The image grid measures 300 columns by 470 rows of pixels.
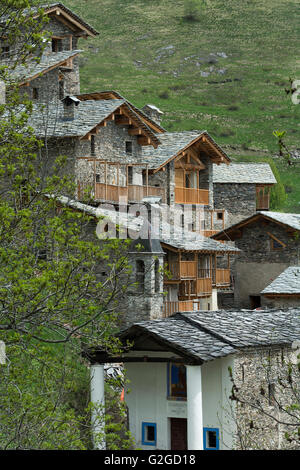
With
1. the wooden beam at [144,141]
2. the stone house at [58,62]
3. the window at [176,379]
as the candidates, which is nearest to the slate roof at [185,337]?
the window at [176,379]

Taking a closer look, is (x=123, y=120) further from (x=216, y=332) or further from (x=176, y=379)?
(x=216, y=332)

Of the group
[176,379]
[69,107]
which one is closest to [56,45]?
[69,107]

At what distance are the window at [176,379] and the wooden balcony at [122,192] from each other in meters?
12.8

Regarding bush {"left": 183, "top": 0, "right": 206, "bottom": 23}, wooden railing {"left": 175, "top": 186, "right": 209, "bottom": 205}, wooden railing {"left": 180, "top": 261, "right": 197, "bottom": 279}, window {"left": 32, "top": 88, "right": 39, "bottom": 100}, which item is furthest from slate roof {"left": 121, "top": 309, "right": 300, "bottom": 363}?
bush {"left": 183, "top": 0, "right": 206, "bottom": 23}

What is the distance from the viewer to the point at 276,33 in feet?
384

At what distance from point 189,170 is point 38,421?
1260 inches

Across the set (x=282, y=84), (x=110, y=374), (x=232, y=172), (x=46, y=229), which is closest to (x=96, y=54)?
(x=282, y=84)

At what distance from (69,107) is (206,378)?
714 inches

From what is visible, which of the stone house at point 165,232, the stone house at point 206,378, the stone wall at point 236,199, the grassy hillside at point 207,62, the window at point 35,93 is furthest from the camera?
the grassy hillside at point 207,62

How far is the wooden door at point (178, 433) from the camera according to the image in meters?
21.6

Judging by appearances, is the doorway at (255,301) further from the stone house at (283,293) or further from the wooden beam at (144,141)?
the wooden beam at (144,141)

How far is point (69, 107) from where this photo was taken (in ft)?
118

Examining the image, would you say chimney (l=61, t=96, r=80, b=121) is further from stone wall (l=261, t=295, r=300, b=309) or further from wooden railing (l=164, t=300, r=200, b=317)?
stone wall (l=261, t=295, r=300, b=309)
